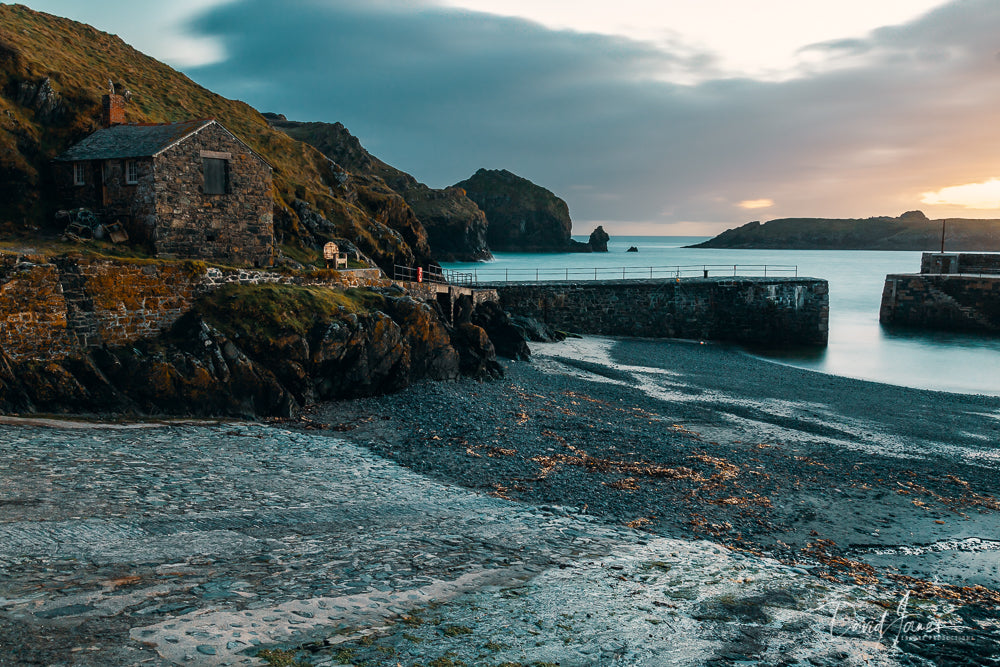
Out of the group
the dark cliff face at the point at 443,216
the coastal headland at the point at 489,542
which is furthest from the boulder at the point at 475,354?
the dark cliff face at the point at 443,216

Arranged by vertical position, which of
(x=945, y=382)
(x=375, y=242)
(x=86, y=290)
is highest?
(x=375, y=242)

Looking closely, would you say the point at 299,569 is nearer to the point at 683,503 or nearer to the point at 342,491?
the point at 342,491

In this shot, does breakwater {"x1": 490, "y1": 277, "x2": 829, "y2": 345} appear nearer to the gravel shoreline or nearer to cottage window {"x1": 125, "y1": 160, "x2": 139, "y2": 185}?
the gravel shoreline

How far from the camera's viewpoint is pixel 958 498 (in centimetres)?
1806

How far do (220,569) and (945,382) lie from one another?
45330 millimetres

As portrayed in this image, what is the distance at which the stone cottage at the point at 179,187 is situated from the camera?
26.6 metres

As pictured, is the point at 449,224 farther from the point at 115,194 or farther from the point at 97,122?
the point at 115,194

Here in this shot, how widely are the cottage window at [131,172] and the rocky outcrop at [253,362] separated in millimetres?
7414

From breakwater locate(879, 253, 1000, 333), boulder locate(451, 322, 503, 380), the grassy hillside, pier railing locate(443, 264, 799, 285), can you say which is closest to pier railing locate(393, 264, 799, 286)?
pier railing locate(443, 264, 799, 285)

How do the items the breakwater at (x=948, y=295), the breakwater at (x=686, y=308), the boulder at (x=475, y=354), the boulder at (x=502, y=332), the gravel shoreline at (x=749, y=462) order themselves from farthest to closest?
1. the breakwater at (x=948, y=295)
2. the breakwater at (x=686, y=308)
3. the boulder at (x=502, y=332)
4. the boulder at (x=475, y=354)
5. the gravel shoreline at (x=749, y=462)

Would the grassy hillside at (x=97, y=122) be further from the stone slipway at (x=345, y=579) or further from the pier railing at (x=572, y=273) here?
the stone slipway at (x=345, y=579)

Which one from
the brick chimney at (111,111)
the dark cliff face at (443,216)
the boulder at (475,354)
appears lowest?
the boulder at (475,354)

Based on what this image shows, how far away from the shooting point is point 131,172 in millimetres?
27094

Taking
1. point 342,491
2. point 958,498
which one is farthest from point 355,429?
point 958,498
